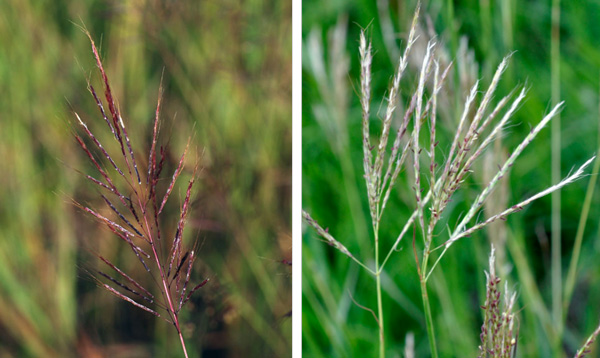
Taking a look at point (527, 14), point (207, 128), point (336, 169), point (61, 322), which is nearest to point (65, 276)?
point (61, 322)

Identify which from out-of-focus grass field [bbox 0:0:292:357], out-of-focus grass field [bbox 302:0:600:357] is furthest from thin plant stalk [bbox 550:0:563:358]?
out-of-focus grass field [bbox 0:0:292:357]

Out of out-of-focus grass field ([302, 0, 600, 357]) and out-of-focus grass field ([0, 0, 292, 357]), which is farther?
out-of-focus grass field ([0, 0, 292, 357])

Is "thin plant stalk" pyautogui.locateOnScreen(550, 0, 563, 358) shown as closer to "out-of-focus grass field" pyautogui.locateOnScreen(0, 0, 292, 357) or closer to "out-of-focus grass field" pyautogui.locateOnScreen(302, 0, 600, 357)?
"out-of-focus grass field" pyautogui.locateOnScreen(302, 0, 600, 357)

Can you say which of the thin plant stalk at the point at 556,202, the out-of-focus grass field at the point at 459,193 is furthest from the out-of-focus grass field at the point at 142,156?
the thin plant stalk at the point at 556,202

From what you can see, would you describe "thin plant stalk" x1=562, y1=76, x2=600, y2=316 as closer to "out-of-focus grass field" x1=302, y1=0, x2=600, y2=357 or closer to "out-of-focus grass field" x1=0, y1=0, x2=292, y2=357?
"out-of-focus grass field" x1=302, y1=0, x2=600, y2=357

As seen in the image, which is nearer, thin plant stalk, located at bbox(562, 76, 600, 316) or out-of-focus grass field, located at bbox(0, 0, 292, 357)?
thin plant stalk, located at bbox(562, 76, 600, 316)

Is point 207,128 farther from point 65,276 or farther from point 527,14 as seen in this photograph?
point 527,14

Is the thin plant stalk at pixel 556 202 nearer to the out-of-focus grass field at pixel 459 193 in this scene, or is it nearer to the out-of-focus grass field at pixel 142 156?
the out-of-focus grass field at pixel 459 193

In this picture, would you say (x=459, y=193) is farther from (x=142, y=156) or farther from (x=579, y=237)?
(x=142, y=156)

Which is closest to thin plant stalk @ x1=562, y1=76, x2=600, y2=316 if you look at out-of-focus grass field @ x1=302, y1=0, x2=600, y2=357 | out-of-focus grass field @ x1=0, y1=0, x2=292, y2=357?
out-of-focus grass field @ x1=302, y1=0, x2=600, y2=357
